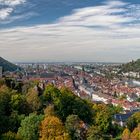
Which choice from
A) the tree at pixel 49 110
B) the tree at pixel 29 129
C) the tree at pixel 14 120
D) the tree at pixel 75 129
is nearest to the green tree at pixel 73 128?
the tree at pixel 75 129

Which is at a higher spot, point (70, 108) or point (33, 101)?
point (33, 101)

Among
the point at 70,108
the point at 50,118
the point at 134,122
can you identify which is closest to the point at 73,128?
the point at 50,118

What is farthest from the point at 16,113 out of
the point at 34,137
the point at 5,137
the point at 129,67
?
the point at 129,67

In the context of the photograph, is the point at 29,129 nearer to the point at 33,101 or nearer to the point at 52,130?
the point at 52,130

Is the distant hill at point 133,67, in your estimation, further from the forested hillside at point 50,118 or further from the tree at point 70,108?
the tree at point 70,108

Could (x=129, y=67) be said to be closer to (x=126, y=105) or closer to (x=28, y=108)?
(x=126, y=105)
